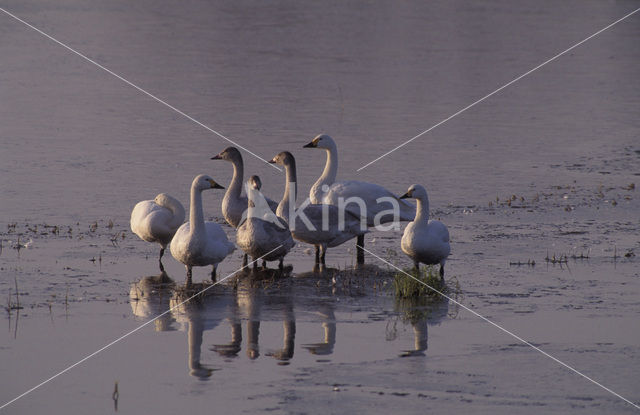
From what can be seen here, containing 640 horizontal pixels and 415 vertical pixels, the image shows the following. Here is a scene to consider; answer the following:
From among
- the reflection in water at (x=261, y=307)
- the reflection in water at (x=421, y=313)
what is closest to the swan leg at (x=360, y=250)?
the reflection in water at (x=261, y=307)

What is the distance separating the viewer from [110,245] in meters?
12.6

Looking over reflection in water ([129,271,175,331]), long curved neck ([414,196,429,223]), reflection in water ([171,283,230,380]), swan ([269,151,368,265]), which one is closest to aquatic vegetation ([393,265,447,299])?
long curved neck ([414,196,429,223])

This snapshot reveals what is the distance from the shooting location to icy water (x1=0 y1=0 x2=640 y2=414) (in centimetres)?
805

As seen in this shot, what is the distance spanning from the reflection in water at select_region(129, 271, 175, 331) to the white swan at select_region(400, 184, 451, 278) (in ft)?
8.49

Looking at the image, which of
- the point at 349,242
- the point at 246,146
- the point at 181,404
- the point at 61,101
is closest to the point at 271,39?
the point at 61,101

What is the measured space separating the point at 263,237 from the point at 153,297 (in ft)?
5.50

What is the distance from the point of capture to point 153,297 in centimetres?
1044

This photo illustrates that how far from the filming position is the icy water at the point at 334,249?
8055 mm

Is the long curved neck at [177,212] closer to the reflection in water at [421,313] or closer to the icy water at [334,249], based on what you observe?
the icy water at [334,249]

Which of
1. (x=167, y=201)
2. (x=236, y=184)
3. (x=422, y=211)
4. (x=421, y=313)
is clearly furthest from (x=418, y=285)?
(x=236, y=184)

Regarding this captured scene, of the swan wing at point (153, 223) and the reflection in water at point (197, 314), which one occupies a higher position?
the swan wing at point (153, 223)

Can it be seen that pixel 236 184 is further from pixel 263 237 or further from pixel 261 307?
pixel 261 307

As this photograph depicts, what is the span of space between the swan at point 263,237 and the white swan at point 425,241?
1393 millimetres

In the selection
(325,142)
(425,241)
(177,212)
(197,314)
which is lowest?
(197,314)
